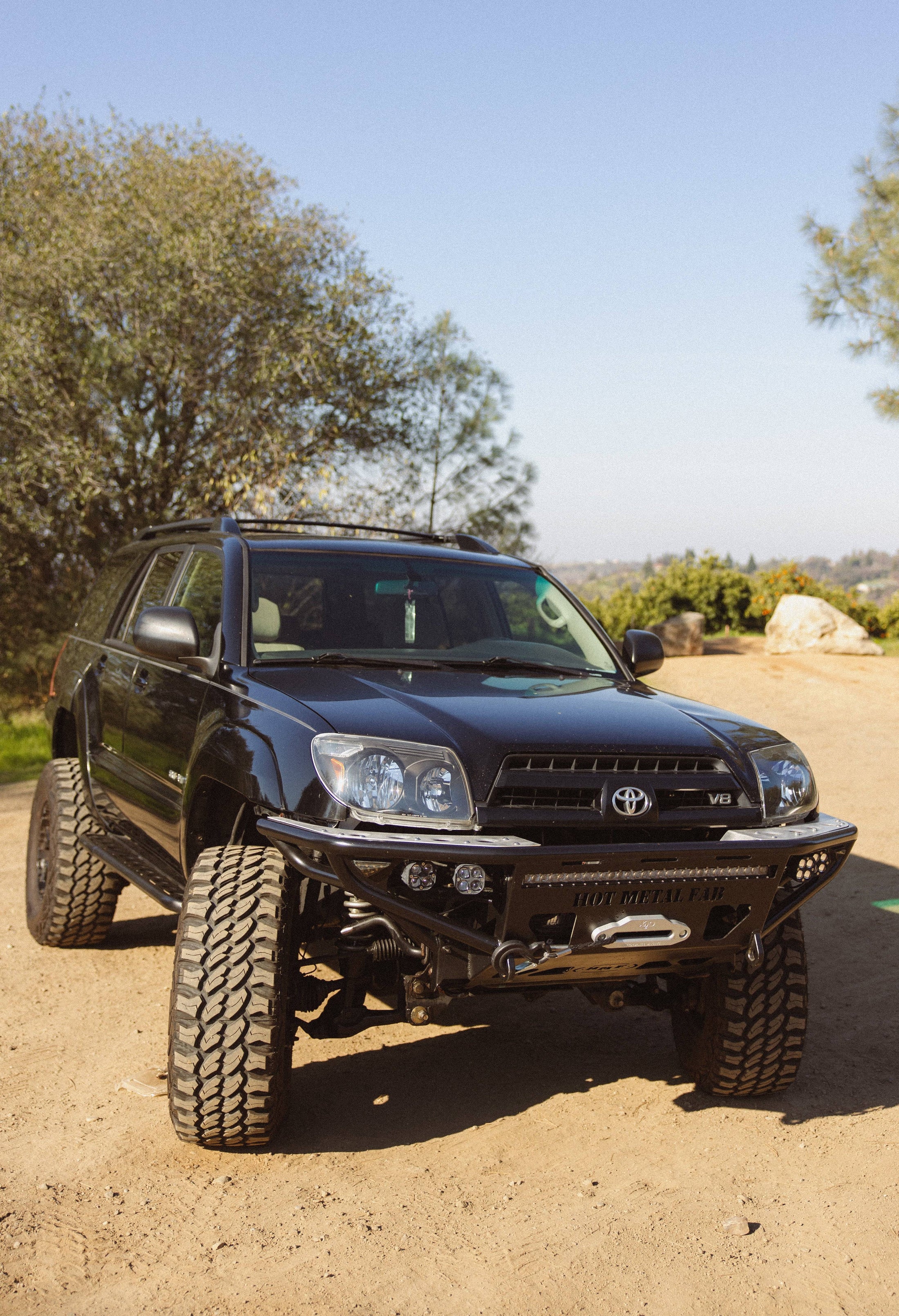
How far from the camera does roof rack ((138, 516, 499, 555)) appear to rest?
4961mm

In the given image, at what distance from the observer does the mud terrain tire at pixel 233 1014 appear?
3.36 metres

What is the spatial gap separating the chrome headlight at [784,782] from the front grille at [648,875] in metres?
0.23

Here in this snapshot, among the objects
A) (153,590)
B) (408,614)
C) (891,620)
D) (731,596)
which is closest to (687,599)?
(731,596)

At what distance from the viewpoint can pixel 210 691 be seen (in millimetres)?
4070

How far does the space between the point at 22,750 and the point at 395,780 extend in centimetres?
1054

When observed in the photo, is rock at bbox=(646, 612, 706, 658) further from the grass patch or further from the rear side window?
the rear side window

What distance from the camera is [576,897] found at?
324cm

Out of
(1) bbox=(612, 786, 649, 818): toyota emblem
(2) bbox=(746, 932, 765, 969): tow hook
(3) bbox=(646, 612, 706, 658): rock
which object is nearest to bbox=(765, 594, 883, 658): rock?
(3) bbox=(646, 612, 706, 658): rock

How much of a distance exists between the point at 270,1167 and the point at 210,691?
1535mm

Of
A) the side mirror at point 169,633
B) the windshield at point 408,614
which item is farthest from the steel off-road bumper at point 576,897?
the windshield at point 408,614

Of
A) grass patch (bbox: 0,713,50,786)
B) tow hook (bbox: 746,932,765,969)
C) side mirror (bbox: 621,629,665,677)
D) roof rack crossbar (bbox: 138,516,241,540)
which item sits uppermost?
roof rack crossbar (bbox: 138,516,241,540)

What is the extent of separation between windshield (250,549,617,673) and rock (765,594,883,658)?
14737 millimetres

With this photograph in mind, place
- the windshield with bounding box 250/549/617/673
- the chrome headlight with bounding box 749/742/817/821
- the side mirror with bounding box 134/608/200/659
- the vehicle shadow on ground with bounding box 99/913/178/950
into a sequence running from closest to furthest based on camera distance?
the chrome headlight with bounding box 749/742/817/821, the side mirror with bounding box 134/608/200/659, the windshield with bounding box 250/549/617/673, the vehicle shadow on ground with bounding box 99/913/178/950

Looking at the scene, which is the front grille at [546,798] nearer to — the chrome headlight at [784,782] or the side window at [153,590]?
the chrome headlight at [784,782]
